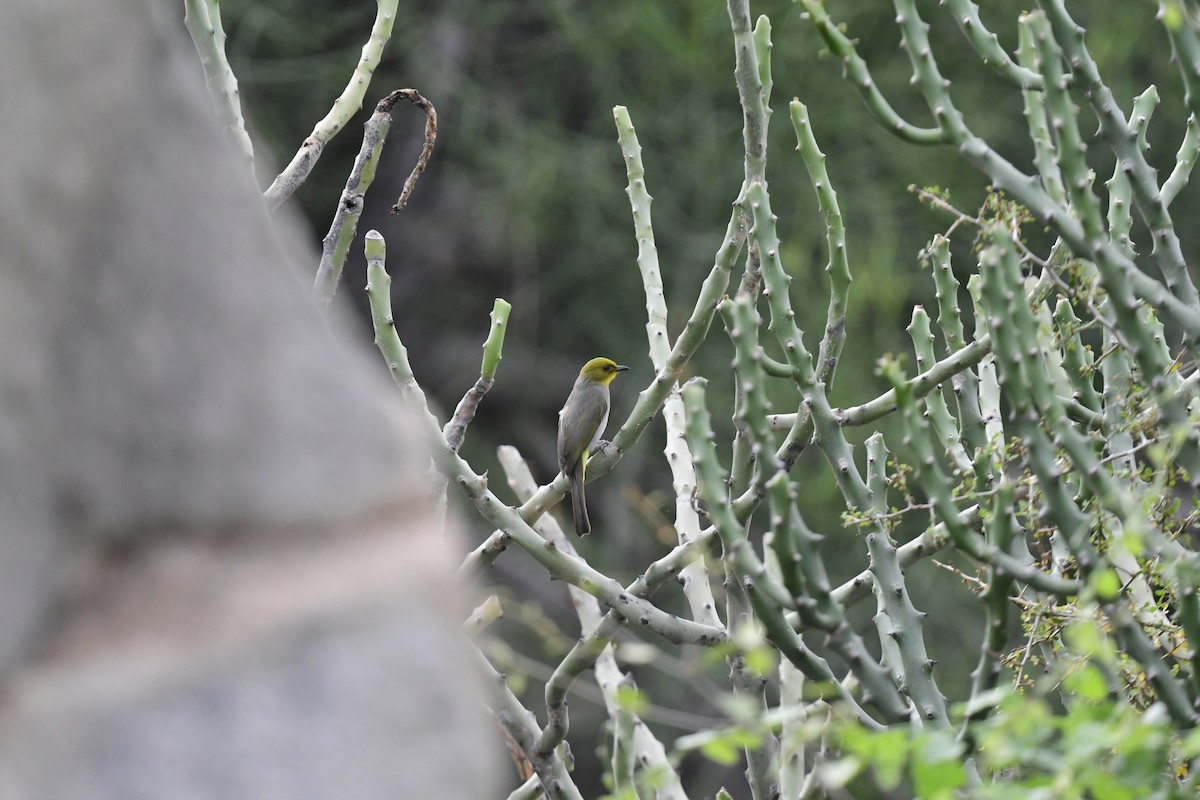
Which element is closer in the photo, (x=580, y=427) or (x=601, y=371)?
(x=580, y=427)

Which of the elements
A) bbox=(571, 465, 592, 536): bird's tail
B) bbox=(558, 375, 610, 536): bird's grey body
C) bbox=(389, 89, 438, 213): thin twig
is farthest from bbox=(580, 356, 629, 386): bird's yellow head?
bbox=(389, 89, 438, 213): thin twig

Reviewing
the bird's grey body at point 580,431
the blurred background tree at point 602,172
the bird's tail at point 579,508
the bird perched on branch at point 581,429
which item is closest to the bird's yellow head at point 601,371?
the bird perched on branch at point 581,429

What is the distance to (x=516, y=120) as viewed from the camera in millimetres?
12586

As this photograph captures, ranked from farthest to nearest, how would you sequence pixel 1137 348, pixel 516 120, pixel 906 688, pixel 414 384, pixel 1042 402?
pixel 516 120 → pixel 414 384 → pixel 906 688 → pixel 1137 348 → pixel 1042 402

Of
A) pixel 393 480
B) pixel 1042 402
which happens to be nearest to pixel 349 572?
pixel 393 480

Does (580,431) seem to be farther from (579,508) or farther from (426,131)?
(426,131)

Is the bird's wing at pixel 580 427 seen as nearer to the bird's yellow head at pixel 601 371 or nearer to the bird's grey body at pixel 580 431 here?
the bird's grey body at pixel 580 431

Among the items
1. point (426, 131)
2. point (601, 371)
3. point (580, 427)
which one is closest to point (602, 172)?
point (601, 371)

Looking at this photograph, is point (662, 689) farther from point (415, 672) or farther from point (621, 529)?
point (415, 672)

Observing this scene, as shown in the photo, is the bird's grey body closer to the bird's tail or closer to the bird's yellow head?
the bird's tail

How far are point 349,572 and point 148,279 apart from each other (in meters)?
0.31

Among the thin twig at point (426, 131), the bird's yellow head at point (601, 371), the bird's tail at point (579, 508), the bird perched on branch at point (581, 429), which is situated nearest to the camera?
the thin twig at point (426, 131)

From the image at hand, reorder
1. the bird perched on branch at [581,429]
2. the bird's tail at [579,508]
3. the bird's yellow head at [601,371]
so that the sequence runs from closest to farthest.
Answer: the bird's tail at [579,508]
the bird perched on branch at [581,429]
the bird's yellow head at [601,371]

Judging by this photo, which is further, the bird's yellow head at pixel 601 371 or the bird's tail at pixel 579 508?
the bird's yellow head at pixel 601 371
